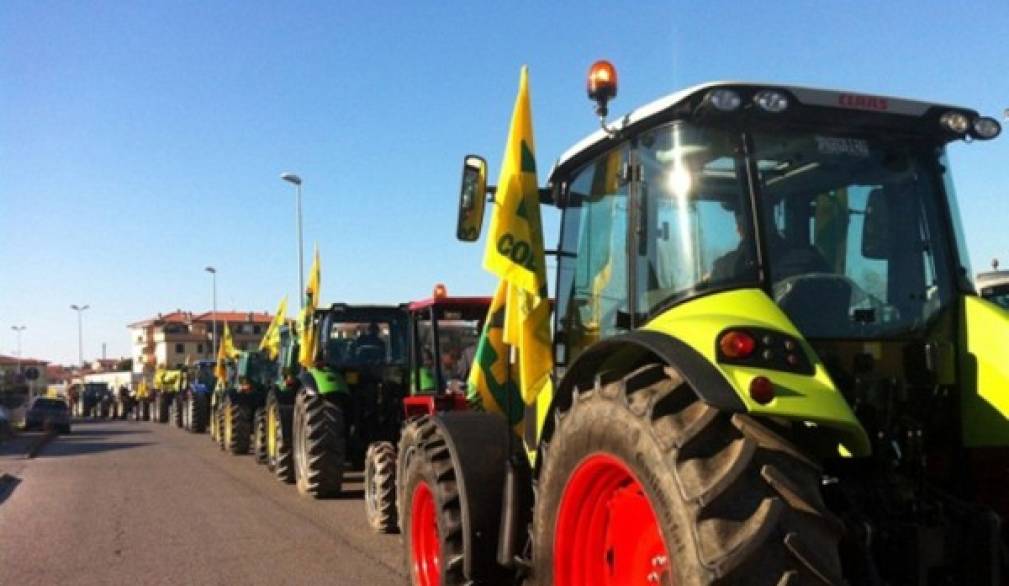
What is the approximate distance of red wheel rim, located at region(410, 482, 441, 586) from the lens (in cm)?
523

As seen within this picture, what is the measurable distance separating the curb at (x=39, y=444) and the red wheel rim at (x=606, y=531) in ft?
64.3

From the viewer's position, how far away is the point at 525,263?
457 cm

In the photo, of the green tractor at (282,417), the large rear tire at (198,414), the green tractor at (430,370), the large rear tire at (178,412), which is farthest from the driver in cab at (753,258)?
the large rear tire at (178,412)

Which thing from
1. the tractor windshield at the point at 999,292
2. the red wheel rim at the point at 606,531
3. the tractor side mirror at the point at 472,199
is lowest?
the red wheel rim at the point at 606,531

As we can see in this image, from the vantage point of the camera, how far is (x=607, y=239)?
4.28m

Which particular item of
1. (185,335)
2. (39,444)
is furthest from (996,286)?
(185,335)

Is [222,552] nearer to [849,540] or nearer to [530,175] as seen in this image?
[530,175]

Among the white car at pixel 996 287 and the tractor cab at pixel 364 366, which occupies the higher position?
the white car at pixel 996 287

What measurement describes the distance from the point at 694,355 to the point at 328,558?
18.2ft

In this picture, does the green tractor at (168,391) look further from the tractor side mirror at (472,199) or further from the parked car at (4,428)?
the tractor side mirror at (472,199)

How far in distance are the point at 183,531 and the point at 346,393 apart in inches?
116

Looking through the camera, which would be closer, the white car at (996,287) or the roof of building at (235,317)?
the white car at (996,287)

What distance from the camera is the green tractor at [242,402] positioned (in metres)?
18.7

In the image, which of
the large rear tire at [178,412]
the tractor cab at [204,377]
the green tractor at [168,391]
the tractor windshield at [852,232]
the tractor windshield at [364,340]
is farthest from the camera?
the green tractor at [168,391]
